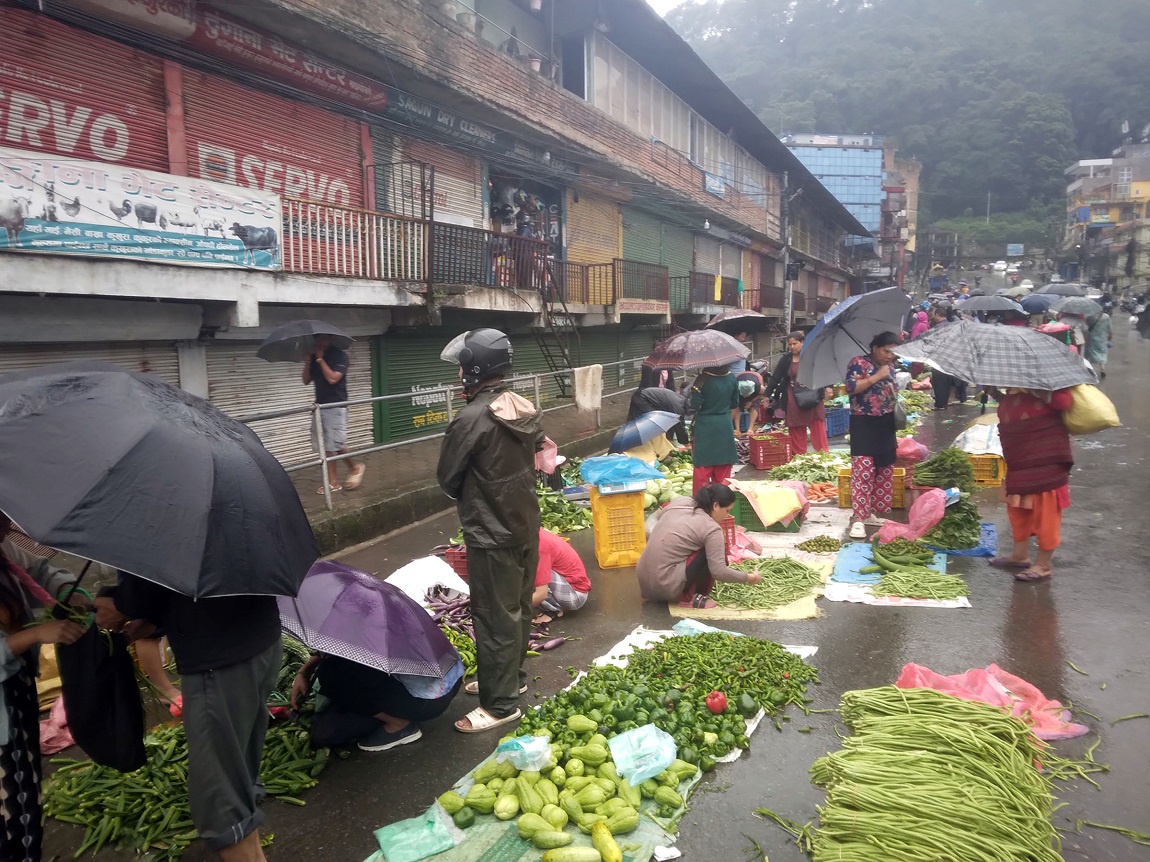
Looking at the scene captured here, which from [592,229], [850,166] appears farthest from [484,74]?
[850,166]

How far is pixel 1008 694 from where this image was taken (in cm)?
373

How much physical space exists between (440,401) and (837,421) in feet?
22.2

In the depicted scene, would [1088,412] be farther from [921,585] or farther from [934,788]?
[934,788]

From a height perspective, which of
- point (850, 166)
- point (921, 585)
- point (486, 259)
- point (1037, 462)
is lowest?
point (921, 585)

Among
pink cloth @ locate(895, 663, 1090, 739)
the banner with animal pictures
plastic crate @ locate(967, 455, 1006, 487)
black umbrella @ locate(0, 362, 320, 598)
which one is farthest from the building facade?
plastic crate @ locate(967, 455, 1006, 487)

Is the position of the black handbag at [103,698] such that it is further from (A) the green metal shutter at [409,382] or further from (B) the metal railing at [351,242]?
(A) the green metal shutter at [409,382]

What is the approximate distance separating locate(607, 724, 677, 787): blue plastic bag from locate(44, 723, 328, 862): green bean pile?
1.40 m

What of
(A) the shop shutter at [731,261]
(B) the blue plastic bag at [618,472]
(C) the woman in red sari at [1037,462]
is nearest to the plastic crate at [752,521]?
(B) the blue plastic bag at [618,472]

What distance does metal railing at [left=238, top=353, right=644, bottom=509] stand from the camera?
23.3ft

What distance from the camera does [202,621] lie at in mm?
2463

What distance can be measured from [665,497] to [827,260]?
41972 mm

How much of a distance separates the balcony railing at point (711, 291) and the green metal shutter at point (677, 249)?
2.03 feet

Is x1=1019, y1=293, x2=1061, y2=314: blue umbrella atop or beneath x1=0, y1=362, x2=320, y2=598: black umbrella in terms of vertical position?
atop

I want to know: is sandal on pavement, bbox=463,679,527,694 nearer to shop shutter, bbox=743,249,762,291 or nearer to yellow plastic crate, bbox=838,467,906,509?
yellow plastic crate, bbox=838,467,906,509
